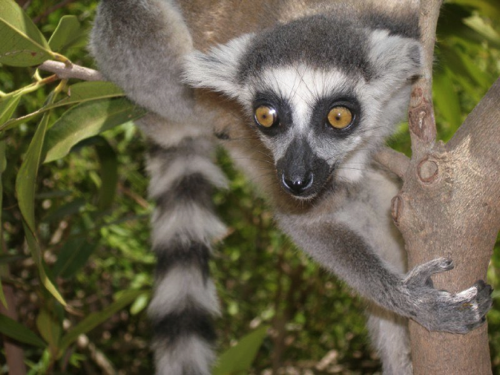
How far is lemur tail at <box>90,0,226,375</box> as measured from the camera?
237 cm

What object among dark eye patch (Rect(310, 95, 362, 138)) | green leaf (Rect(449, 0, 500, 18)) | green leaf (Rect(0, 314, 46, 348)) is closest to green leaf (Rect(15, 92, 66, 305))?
green leaf (Rect(0, 314, 46, 348))

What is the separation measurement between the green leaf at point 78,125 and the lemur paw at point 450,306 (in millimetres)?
1198

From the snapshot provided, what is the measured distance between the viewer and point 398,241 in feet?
7.92

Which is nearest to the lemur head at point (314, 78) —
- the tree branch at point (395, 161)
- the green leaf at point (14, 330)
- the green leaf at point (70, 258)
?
the tree branch at point (395, 161)

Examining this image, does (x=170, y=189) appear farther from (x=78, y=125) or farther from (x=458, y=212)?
(x=458, y=212)

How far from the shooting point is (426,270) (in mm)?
1614

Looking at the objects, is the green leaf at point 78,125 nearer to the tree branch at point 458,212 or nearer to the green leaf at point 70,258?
the green leaf at point 70,258

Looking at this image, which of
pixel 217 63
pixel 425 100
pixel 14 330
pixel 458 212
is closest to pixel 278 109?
pixel 217 63

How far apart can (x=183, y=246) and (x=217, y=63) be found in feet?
2.73

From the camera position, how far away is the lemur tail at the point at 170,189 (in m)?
2.37

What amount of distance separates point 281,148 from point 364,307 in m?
0.93

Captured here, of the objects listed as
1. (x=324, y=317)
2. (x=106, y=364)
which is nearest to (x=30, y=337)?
(x=106, y=364)

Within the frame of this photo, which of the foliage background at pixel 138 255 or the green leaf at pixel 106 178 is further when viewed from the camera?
the green leaf at pixel 106 178

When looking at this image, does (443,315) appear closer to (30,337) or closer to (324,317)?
(30,337)
